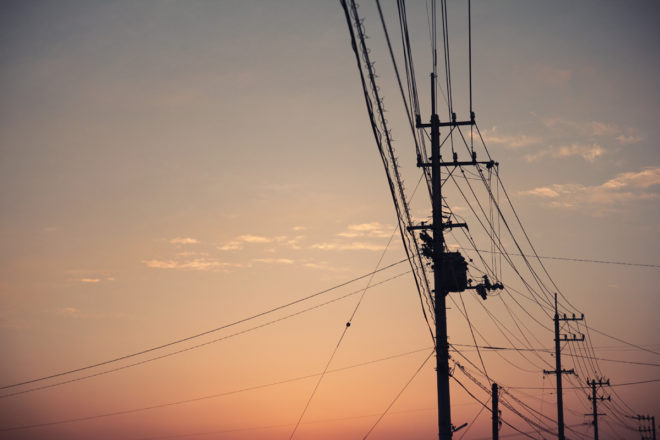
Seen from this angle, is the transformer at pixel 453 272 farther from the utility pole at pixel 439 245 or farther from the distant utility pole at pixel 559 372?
the distant utility pole at pixel 559 372

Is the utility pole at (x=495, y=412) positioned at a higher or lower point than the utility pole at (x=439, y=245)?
lower

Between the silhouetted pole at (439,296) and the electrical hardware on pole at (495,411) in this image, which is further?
the electrical hardware on pole at (495,411)

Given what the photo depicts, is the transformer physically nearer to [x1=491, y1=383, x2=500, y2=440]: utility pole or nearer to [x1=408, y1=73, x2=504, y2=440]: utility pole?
[x1=408, y1=73, x2=504, y2=440]: utility pole

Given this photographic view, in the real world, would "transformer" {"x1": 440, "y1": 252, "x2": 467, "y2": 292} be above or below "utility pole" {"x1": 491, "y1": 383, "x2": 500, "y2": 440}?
above

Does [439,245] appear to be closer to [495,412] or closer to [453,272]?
[453,272]

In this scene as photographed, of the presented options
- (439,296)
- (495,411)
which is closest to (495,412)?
(495,411)

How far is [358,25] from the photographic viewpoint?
393 inches

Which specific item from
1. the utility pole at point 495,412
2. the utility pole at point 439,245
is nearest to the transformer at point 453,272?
the utility pole at point 439,245

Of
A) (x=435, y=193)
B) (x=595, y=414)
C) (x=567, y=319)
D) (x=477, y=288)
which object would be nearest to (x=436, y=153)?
(x=435, y=193)

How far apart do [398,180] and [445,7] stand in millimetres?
5840

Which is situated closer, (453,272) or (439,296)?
(439,296)

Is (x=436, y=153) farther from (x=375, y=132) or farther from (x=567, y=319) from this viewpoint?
(x=567, y=319)

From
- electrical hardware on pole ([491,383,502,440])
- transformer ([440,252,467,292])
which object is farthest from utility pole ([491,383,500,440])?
transformer ([440,252,467,292])

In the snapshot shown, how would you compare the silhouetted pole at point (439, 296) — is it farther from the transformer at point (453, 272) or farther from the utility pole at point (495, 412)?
the utility pole at point (495, 412)
